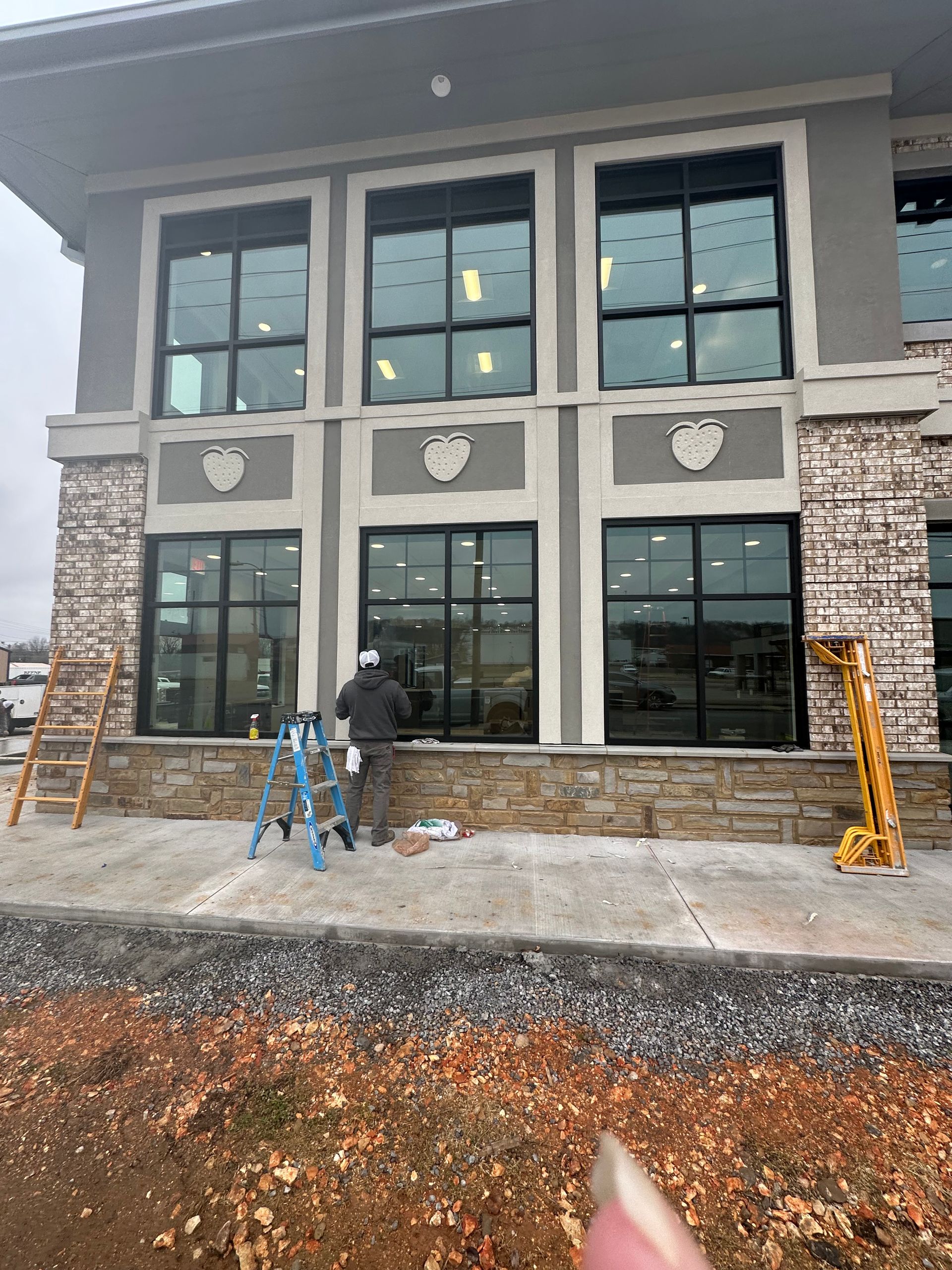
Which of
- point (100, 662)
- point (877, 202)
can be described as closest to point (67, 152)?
point (100, 662)

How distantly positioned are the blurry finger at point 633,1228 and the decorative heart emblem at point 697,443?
5.80 meters

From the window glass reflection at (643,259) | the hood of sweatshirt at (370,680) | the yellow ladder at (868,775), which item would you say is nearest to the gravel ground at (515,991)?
the yellow ladder at (868,775)

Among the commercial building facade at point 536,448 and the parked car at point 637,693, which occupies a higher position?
the commercial building facade at point 536,448

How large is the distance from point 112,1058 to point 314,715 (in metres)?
3.10

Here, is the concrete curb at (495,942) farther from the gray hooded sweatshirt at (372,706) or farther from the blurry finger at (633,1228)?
the gray hooded sweatshirt at (372,706)

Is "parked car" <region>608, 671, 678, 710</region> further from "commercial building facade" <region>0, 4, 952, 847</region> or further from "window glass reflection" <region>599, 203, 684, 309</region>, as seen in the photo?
"window glass reflection" <region>599, 203, 684, 309</region>

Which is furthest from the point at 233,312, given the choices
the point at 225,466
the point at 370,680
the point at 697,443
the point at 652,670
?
the point at 652,670

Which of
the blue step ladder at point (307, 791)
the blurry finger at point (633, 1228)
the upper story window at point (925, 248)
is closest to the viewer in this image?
the blurry finger at point (633, 1228)

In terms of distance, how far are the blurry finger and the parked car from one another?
413 centimetres

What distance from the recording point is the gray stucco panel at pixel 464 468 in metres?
Result: 6.02

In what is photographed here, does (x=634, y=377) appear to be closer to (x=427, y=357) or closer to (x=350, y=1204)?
(x=427, y=357)

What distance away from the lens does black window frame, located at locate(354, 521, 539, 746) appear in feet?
19.1

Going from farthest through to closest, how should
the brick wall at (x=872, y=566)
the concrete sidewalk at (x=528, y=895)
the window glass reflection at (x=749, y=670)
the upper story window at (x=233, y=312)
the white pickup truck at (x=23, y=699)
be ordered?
the white pickup truck at (x=23, y=699) < the upper story window at (x=233, y=312) < the window glass reflection at (x=749, y=670) < the brick wall at (x=872, y=566) < the concrete sidewalk at (x=528, y=895)

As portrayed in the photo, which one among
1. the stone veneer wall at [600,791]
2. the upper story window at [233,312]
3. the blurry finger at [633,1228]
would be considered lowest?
the blurry finger at [633,1228]
